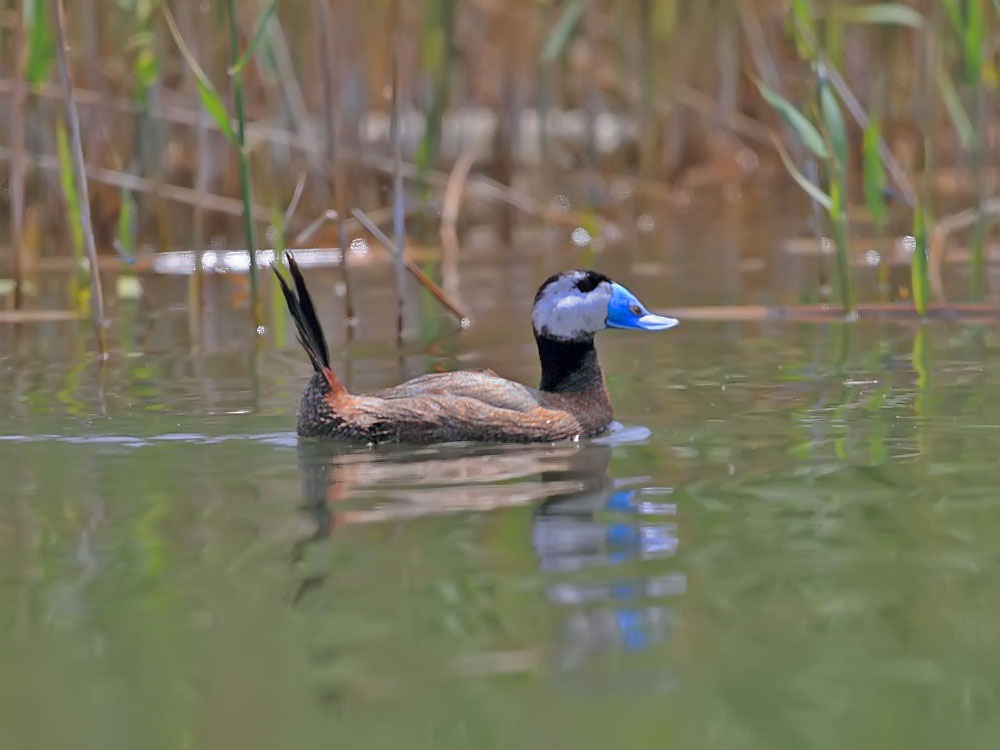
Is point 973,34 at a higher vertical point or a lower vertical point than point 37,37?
lower

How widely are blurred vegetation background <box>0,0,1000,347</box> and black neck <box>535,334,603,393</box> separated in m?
1.12

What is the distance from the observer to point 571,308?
582 cm

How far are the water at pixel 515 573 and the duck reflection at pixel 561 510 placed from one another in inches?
0.4

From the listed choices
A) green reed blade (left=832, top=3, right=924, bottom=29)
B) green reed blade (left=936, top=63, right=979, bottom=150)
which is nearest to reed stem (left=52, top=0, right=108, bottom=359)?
green reed blade (left=832, top=3, right=924, bottom=29)

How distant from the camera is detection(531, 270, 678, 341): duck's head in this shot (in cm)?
582

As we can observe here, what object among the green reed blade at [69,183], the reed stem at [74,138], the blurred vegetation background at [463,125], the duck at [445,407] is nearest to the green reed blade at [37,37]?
the blurred vegetation background at [463,125]

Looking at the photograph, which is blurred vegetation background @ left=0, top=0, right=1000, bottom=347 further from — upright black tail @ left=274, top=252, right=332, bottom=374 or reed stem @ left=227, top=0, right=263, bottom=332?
upright black tail @ left=274, top=252, right=332, bottom=374

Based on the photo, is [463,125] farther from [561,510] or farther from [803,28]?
[561,510]

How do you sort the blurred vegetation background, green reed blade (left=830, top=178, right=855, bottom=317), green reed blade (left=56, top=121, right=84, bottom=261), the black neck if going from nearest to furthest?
the black neck, green reed blade (left=830, top=178, right=855, bottom=317), green reed blade (left=56, top=121, right=84, bottom=261), the blurred vegetation background

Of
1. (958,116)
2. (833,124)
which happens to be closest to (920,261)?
(833,124)

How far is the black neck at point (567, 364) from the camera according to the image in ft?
18.9

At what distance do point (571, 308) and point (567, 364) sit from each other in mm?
166

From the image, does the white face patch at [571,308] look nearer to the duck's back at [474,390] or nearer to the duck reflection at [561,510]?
the duck's back at [474,390]

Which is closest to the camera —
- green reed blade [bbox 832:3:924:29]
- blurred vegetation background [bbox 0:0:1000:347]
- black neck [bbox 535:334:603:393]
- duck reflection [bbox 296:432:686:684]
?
duck reflection [bbox 296:432:686:684]
